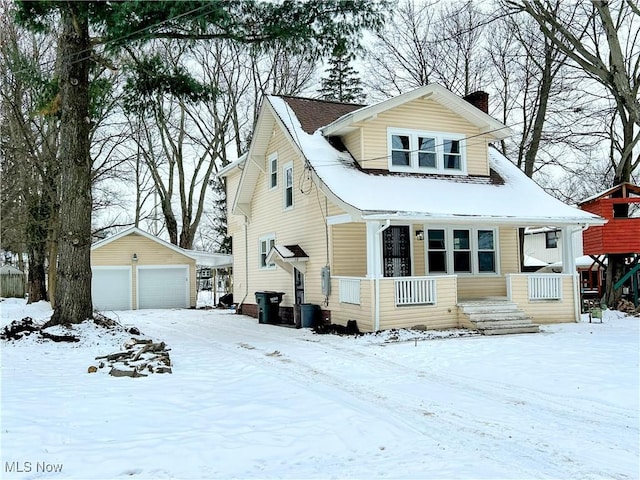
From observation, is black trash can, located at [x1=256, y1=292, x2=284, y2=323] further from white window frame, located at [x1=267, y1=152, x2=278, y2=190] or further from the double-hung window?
the double-hung window

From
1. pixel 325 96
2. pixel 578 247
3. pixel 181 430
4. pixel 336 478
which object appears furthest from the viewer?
pixel 578 247

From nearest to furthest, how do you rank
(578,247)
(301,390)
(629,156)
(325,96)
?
1. (301,390)
2. (629,156)
3. (325,96)
4. (578,247)

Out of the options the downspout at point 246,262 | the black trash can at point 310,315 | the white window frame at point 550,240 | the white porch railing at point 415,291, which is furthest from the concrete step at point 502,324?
the white window frame at point 550,240

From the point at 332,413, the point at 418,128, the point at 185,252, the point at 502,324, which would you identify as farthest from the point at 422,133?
the point at 185,252

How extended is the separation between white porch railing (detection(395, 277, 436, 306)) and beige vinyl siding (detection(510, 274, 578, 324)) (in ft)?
7.98

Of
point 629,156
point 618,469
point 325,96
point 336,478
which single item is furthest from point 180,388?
point 325,96

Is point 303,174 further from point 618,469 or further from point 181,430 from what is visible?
point 618,469

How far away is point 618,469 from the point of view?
4637mm

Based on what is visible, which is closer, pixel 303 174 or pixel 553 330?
pixel 553 330

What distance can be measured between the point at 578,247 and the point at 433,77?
17571 mm

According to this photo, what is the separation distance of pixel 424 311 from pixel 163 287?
50.6ft

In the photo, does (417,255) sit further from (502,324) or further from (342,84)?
(342,84)

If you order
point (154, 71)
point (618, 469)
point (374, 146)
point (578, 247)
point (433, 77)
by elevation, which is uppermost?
point (433, 77)

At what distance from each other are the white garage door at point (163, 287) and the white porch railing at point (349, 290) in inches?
534
